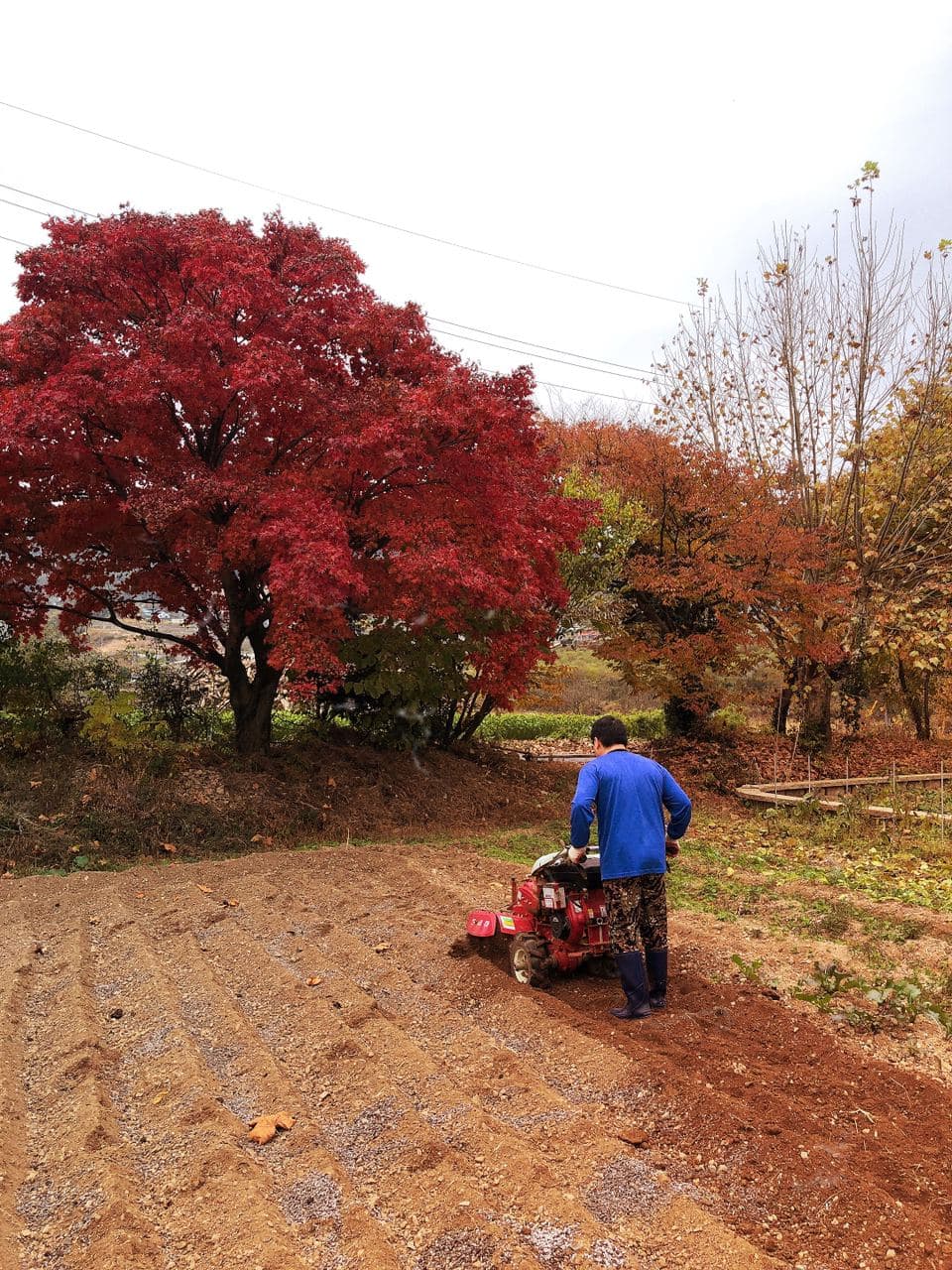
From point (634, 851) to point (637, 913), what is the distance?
1.02 feet

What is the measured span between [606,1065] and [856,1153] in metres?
1.08

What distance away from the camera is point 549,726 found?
66.7ft

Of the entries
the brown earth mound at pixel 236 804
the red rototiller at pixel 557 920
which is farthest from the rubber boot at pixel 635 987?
the brown earth mound at pixel 236 804

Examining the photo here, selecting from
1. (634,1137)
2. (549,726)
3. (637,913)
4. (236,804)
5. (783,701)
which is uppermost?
(783,701)

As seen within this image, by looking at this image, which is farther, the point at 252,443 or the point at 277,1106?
the point at 252,443

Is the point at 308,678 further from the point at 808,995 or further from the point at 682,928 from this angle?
the point at 808,995

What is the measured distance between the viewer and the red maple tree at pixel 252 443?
25.7 feet

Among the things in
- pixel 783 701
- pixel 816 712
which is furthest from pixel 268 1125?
pixel 783 701

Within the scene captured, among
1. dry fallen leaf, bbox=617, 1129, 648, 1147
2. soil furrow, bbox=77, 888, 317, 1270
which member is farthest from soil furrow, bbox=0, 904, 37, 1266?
dry fallen leaf, bbox=617, 1129, 648, 1147

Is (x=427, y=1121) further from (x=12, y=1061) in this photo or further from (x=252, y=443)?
(x=252, y=443)

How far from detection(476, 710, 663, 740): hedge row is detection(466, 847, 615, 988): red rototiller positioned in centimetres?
1396

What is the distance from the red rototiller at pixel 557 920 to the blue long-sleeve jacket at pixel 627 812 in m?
0.33

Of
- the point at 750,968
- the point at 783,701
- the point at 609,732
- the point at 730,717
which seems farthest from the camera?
the point at 730,717

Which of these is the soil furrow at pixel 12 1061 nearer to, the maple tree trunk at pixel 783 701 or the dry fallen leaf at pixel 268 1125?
the dry fallen leaf at pixel 268 1125
